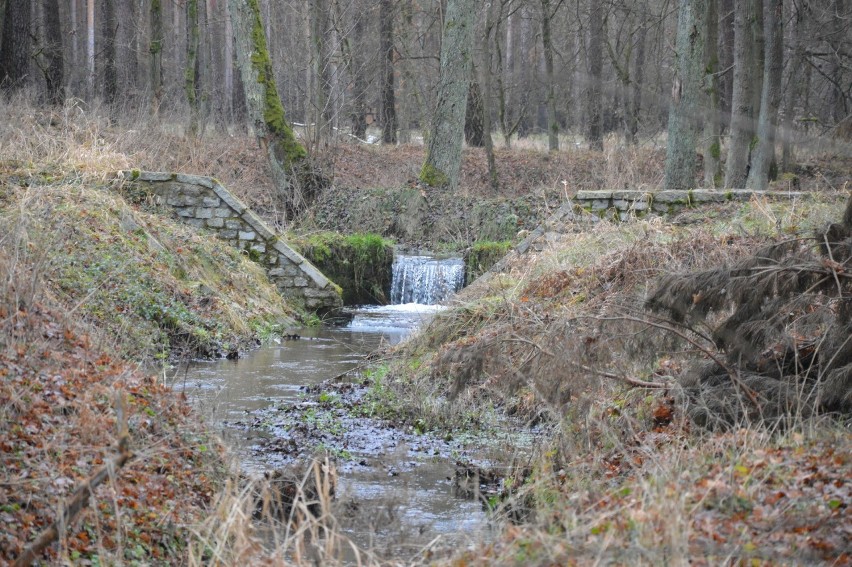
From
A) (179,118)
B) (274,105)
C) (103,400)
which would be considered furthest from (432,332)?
(179,118)

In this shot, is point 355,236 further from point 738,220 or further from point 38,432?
point 38,432

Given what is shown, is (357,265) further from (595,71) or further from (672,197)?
(595,71)

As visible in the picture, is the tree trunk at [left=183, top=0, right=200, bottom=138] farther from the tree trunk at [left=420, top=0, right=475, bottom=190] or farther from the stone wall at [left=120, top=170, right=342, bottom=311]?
the stone wall at [left=120, top=170, right=342, bottom=311]

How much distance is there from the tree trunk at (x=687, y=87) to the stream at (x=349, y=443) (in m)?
6.87

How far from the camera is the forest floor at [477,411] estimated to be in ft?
13.7

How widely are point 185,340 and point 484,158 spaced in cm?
1723

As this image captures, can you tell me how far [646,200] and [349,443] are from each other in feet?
23.9

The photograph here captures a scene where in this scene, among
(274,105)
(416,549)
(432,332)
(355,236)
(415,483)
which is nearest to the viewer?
(416,549)

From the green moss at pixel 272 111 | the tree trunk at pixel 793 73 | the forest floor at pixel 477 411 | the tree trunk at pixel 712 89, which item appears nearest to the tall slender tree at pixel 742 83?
the tree trunk at pixel 712 89

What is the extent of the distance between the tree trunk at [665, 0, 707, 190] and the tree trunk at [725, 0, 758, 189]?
2.03 meters

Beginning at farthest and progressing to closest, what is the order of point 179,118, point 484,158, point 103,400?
point 484,158, point 179,118, point 103,400

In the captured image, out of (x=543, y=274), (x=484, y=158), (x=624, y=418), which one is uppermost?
(x=484, y=158)

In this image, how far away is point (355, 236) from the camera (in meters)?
17.3

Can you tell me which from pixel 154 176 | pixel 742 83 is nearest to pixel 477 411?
pixel 154 176
